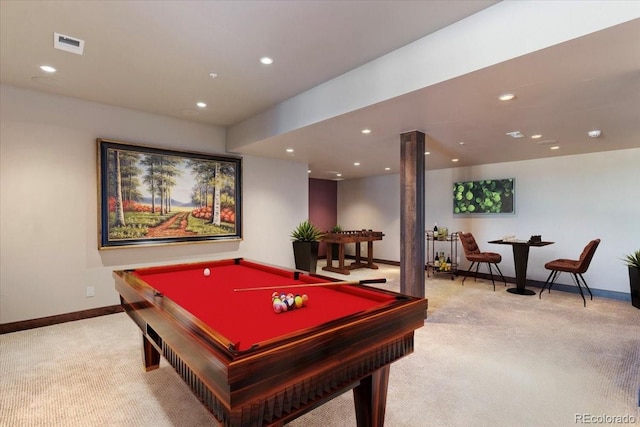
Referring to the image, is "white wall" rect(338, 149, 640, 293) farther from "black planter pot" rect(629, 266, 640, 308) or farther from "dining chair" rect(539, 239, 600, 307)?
"dining chair" rect(539, 239, 600, 307)

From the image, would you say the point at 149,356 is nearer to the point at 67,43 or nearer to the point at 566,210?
the point at 67,43

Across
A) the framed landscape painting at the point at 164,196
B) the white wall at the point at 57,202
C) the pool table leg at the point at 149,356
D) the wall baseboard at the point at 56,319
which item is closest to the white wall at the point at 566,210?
the framed landscape painting at the point at 164,196

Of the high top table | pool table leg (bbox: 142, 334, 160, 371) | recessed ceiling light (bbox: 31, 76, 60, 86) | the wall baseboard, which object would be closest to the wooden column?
the high top table

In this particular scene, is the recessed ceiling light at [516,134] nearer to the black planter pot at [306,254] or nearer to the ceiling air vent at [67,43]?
the black planter pot at [306,254]

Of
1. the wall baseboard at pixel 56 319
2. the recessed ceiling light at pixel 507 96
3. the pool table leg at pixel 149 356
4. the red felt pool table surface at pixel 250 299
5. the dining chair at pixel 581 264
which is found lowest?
the wall baseboard at pixel 56 319

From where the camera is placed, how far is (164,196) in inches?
181

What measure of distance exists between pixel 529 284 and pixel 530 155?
7.88ft

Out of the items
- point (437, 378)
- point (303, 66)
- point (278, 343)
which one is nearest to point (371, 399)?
point (278, 343)

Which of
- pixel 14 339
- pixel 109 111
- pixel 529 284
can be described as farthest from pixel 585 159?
pixel 14 339

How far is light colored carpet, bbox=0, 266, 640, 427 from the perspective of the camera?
82.6 inches

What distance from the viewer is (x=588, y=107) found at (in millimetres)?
3135

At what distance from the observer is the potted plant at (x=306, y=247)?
5957mm

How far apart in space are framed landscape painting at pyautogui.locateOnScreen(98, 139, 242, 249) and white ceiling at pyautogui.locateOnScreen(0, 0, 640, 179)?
2.37ft

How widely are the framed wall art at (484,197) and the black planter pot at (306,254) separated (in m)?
3.33
